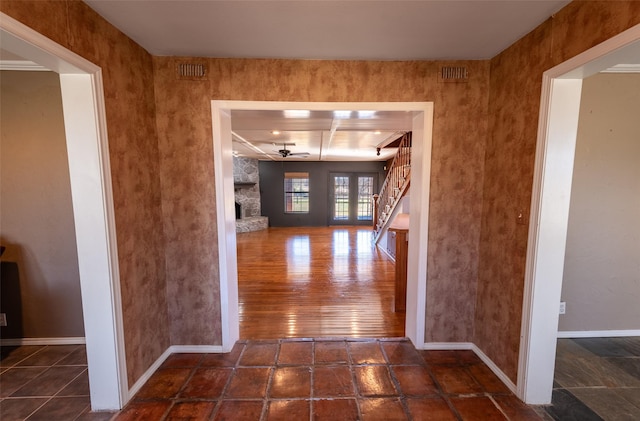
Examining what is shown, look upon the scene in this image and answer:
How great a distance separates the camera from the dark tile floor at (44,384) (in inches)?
64.4

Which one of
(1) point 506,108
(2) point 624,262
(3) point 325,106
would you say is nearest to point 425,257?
(1) point 506,108

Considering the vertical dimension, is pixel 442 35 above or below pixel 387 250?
above

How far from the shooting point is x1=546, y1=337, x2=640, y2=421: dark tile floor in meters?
1.63

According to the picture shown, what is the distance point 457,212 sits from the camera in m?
2.18

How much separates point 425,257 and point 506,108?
126 centimetres

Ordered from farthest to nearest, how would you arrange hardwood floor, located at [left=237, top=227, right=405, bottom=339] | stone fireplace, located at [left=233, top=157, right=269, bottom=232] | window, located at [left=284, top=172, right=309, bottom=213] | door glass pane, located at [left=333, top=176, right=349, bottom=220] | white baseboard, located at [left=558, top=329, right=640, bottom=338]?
1. door glass pane, located at [left=333, top=176, right=349, bottom=220]
2. window, located at [left=284, top=172, right=309, bottom=213]
3. stone fireplace, located at [left=233, top=157, right=269, bottom=232]
4. hardwood floor, located at [left=237, top=227, right=405, bottom=339]
5. white baseboard, located at [left=558, top=329, right=640, bottom=338]

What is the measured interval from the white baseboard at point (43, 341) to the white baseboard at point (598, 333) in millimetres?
4485

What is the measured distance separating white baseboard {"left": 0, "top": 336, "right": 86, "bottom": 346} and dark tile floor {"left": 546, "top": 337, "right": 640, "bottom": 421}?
3.72 m

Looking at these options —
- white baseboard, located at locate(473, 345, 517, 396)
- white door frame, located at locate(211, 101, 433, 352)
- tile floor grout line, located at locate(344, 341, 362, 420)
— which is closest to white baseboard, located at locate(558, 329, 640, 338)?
white baseboard, located at locate(473, 345, 517, 396)

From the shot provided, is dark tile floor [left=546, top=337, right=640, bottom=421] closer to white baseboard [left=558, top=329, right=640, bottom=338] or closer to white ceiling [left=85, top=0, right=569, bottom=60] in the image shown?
white baseboard [left=558, top=329, right=640, bottom=338]

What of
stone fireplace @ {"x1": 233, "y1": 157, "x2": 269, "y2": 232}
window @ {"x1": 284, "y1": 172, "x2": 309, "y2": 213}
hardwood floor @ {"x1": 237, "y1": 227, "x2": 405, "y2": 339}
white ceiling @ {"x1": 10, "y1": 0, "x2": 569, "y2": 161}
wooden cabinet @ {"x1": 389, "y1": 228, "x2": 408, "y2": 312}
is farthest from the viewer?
window @ {"x1": 284, "y1": 172, "x2": 309, "y2": 213}

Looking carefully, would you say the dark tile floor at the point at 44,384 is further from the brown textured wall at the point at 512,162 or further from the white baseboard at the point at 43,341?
the brown textured wall at the point at 512,162

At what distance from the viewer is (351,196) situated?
10039mm

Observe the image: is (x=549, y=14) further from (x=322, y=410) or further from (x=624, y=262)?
(x=322, y=410)
